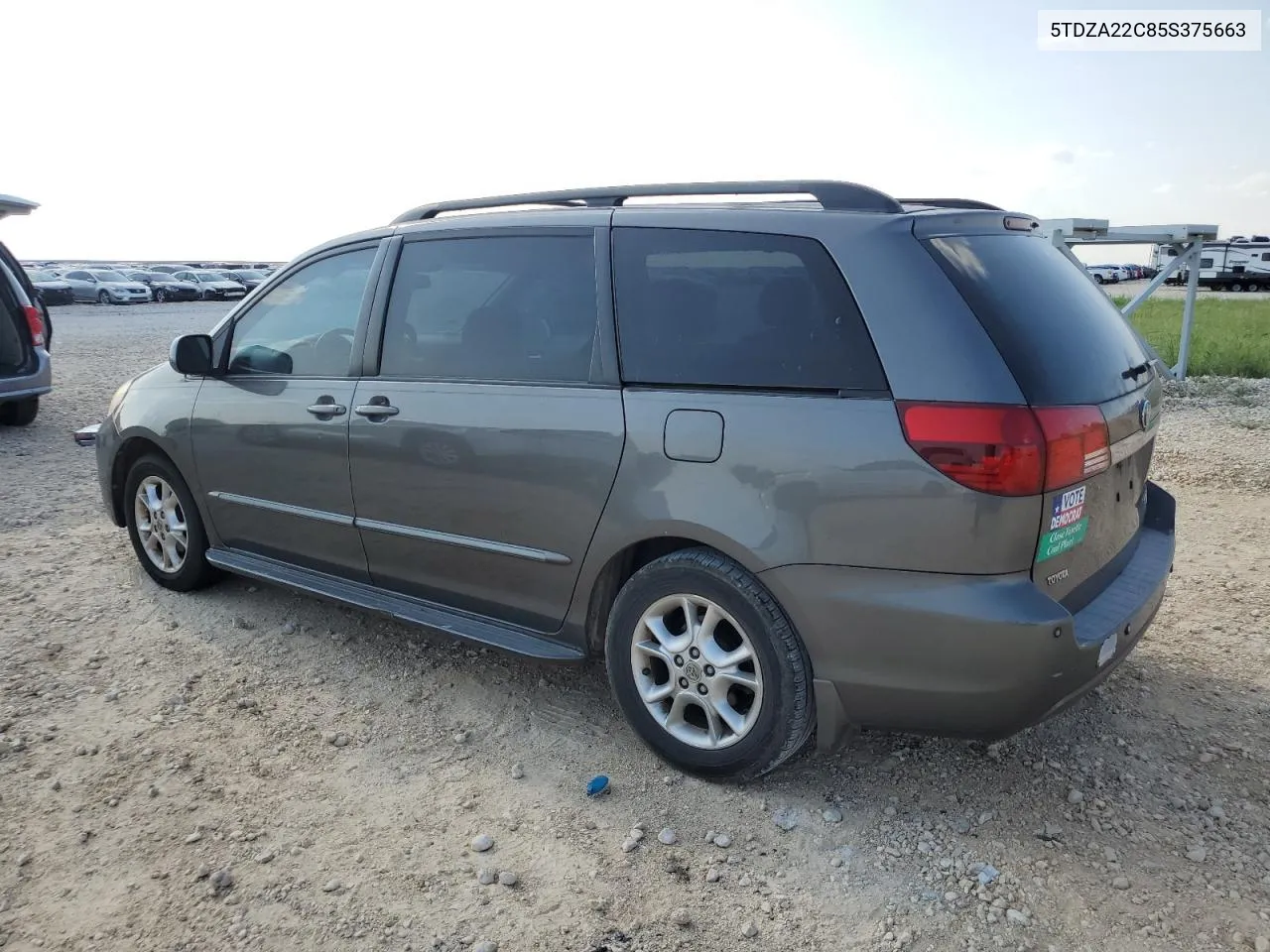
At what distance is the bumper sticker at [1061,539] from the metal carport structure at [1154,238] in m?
8.30

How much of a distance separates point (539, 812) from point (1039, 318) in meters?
2.11

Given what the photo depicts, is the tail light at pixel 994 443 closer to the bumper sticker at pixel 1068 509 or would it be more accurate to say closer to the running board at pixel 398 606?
the bumper sticker at pixel 1068 509

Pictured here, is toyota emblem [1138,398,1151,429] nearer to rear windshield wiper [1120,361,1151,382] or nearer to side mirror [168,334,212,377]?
rear windshield wiper [1120,361,1151,382]

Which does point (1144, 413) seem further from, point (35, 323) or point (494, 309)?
point (35, 323)

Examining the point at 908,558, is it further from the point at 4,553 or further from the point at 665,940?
the point at 4,553

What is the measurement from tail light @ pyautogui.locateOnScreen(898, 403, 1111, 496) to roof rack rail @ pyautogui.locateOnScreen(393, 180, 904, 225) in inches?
27.6

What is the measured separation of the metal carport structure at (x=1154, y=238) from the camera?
33.7 ft

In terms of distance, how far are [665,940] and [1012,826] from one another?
115 centimetres

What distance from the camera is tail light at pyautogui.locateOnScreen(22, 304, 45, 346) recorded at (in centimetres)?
931

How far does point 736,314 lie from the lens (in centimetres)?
300

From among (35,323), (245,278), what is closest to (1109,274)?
(245,278)

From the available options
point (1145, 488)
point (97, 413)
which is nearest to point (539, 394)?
point (1145, 488)

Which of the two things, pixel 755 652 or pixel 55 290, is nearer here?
pixel 755 652

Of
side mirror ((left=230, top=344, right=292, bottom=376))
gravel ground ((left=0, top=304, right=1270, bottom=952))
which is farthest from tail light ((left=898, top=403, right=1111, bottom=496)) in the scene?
side mirror ((left=230, top=344, right=292, bottom=376))
